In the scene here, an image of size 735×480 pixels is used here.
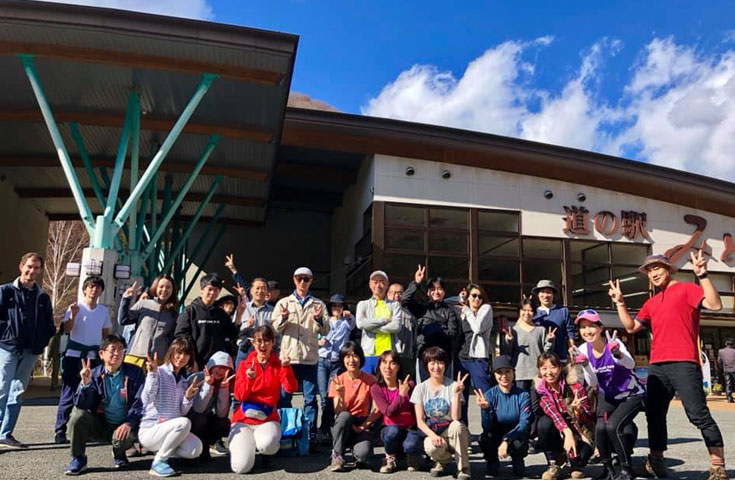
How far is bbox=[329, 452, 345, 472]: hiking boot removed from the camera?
4.86m

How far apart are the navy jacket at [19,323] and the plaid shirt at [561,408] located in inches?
183

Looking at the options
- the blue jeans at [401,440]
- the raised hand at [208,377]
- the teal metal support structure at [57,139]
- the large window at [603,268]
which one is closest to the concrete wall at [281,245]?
the large window at [603,268]

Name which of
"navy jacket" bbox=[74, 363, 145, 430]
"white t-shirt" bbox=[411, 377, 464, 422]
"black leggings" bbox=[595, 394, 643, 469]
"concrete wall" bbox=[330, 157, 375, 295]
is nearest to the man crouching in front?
"navy jacket" bbox=[74, 363, 145, 430]

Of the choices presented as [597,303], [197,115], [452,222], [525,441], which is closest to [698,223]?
[597,303]

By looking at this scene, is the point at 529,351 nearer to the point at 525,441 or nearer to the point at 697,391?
the point at 525,441

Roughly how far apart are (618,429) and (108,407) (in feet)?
13.7

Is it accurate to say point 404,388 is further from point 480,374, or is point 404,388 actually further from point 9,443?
point 9,443

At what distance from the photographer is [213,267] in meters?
26.0

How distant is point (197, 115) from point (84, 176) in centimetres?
805

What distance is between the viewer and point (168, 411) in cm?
481

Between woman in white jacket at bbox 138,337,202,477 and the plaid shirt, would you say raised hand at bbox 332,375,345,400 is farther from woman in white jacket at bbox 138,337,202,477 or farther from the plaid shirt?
the plaid shirt

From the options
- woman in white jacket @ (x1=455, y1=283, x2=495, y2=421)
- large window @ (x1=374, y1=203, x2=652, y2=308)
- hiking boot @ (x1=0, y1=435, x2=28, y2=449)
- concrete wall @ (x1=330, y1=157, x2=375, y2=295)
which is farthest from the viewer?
concrete wall @ (x1=330, y1=157, x2=375, y2=295)

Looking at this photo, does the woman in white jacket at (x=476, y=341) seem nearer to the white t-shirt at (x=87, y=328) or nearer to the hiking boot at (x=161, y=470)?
the hiking boot at (x=161, y=470)

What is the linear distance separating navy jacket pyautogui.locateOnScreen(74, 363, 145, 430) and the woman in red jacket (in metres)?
0.80
